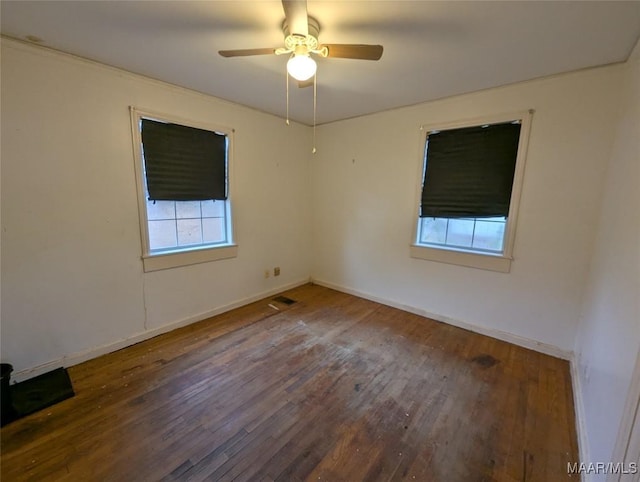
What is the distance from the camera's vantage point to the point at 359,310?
11.2 feet

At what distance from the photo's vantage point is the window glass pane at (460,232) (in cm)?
292

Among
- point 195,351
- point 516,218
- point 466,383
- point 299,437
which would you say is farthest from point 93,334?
point 516,218

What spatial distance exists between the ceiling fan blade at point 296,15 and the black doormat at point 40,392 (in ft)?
9.15

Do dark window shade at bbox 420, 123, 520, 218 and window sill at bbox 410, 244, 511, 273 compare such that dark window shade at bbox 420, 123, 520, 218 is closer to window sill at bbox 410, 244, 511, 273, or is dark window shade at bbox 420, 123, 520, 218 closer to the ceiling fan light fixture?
window sill at bbox 410, 244, 511, 273

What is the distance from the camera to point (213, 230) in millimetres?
3184

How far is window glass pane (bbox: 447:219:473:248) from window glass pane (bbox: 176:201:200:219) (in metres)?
2.84

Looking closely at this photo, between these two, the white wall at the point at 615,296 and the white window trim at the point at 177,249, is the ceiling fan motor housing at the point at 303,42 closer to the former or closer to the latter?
the white window trim at the point at 177,249

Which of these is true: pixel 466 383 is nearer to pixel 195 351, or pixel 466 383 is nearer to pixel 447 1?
pixel 195 351

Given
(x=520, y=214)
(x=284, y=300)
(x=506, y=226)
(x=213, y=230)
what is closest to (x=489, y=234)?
(x=506, y=226)

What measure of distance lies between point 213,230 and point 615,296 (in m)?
Answer: 3.36

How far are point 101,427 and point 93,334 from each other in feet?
3.20

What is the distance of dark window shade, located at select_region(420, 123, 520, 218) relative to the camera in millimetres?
2586

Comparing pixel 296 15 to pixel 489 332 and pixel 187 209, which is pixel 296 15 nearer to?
pixel 187 209

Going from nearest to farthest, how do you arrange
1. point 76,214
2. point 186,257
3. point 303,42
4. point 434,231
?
point 303,42 < point 76,214 < point 186,257 < point 434,231
